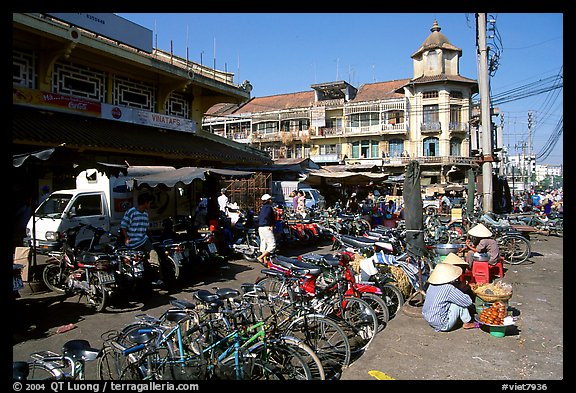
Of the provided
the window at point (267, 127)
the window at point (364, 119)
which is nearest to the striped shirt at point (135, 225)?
the window at point (364, 119)

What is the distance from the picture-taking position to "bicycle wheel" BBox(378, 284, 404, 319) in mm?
5793

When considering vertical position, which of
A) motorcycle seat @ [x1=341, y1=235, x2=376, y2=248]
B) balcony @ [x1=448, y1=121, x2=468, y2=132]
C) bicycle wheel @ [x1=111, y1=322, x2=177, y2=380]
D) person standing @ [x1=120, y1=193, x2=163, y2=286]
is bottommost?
bicycle wheel @ [x1=111, y1=322, x2=177, y2=380]

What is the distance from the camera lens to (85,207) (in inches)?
414

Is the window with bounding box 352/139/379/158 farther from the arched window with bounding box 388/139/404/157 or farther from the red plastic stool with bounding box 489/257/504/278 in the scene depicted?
the red plastic stool with bounding box 489/257/504/278

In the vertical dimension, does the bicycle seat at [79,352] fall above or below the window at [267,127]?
below

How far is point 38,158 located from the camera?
592 centimetres

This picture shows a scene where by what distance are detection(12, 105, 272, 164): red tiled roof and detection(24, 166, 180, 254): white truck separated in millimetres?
1169

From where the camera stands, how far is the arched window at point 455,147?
3838 centimetres

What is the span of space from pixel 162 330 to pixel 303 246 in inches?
383

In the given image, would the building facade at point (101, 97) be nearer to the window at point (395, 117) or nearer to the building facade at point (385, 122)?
the building facade at point (385, 122)

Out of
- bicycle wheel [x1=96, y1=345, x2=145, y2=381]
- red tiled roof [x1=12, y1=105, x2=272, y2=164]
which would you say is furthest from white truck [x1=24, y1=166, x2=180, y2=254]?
bicycle wheel [x1=96, y1=345, x2=145, y2=381]

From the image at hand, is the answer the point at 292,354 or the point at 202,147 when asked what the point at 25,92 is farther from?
the point at 292,354

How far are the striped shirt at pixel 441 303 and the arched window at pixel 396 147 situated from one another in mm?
36683
